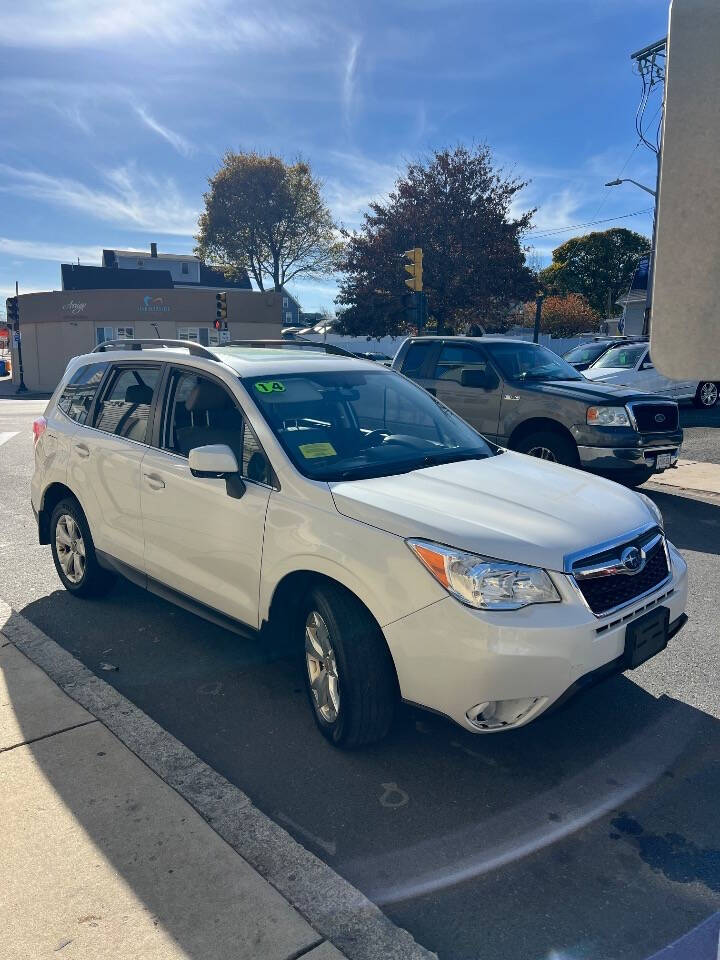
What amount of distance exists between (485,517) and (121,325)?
4120 cm

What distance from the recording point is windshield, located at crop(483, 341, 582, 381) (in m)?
8.70

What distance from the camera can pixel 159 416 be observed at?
4.48 metres

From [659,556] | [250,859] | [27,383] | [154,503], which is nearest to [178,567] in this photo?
[154,503]

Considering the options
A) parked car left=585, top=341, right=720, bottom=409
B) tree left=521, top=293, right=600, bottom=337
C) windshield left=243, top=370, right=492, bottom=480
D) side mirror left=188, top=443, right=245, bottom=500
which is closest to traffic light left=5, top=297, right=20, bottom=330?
tree left=521, top=293, right=600, bottom=337

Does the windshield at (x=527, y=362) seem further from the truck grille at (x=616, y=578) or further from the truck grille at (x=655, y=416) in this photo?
the truck grille at (x=616, y=578)

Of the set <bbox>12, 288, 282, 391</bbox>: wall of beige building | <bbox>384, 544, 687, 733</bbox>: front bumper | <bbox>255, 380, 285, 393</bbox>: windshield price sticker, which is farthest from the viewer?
<bbox>12, 288, 282, 391</bbox>: wall of beige building

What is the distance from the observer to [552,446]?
8297 mm

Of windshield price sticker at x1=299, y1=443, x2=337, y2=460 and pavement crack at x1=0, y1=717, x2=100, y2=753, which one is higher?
windshield price sticker at x1=299, y1=443, x2=337, y2=460

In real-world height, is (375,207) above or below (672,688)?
above

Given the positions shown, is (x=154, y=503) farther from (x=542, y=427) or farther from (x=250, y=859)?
(x=542, y=427)

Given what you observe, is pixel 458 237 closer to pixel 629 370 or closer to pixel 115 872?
pixel 629 370

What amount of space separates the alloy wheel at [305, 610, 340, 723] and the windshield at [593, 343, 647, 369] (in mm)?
14420

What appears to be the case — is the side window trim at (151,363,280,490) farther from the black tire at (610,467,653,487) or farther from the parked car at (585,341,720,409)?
the parked car at (585,341,720,409)

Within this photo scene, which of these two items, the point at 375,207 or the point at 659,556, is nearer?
the point at 659,556
